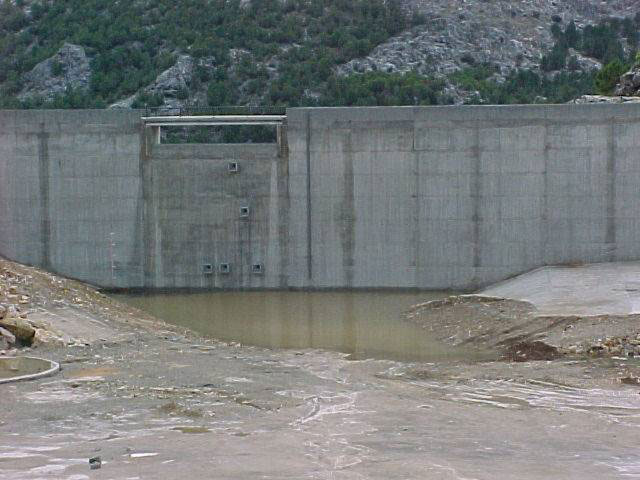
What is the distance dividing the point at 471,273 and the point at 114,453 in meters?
19.4

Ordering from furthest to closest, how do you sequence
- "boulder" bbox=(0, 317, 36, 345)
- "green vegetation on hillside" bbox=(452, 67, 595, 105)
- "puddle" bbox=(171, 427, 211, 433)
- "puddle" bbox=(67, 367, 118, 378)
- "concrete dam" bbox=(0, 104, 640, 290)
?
"green vegetation on hillside" bbox=(452, 67, 595, 105) < "concrete dam" bbox=(0, 104, 640, 290) < "boulder" bbox=(0, 317, 36, 345) < "puddle" bbox=(67, 367, 118, 378) < "puddle" bbox=(171, 427, 211, 433)

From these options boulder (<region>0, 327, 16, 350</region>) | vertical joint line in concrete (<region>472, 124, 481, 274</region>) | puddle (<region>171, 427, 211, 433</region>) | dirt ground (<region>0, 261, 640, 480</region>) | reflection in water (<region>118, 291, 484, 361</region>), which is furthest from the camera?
vertical joint line in concrete (<region>472, 124, 481, 274</region>)

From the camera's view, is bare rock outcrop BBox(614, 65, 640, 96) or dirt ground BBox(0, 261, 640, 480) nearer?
dirt ground BBox(0, 261, 640, 480)

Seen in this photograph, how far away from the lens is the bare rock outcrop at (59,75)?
60719mm

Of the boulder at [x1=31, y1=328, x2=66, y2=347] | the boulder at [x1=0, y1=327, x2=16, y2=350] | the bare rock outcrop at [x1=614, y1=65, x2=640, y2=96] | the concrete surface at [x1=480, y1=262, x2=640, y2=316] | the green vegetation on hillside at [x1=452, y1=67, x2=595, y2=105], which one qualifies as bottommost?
the concrete surface at [x1=480, y1=262, x2=640, y2=316]

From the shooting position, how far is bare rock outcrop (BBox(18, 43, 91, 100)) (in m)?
60.7

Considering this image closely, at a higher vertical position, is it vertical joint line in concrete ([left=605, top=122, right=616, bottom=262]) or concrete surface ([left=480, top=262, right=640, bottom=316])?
vertical joint line in concrete ([left=605, top=122, right=616, bottom=262])

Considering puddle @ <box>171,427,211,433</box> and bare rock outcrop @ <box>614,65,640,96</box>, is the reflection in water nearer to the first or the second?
puddle @ <box>171,427,211,433</box>

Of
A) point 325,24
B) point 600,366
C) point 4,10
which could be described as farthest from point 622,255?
point 4,10

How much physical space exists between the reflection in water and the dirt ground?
1.56 metres

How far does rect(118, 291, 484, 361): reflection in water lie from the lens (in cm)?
2072

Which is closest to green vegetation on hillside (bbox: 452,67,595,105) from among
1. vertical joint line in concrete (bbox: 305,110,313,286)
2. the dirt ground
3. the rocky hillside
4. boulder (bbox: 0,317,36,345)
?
the rocky hillside

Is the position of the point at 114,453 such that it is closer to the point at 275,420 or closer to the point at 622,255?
the point at 275,420

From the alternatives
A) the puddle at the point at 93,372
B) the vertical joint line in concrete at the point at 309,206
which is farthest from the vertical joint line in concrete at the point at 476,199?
the puddle at the point at 93,372
